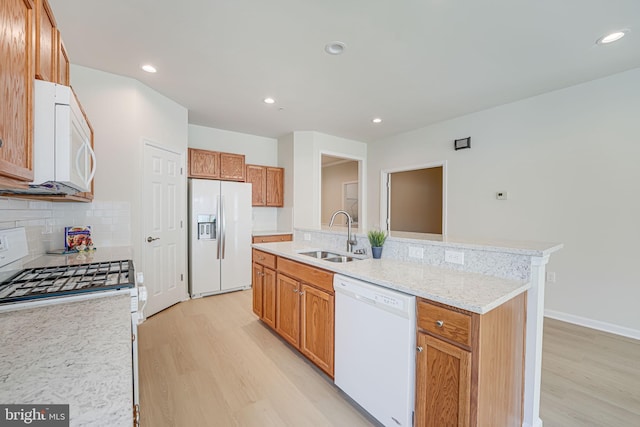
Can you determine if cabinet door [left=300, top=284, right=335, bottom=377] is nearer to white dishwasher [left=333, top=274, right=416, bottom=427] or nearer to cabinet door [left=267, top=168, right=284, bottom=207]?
white dishwasher [left=333, top=274, right=416, bottom=427]

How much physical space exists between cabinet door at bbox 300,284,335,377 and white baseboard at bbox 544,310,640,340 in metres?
3.05

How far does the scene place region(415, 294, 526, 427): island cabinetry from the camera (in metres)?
1.20

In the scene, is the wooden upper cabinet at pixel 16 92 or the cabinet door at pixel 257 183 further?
the cabinet door at pixel 257 183

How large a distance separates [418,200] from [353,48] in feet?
16.7

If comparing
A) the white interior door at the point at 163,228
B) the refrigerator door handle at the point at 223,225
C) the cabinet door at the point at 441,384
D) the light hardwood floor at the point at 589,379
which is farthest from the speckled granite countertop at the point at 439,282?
the refrigerator door handle at the point at 223,225

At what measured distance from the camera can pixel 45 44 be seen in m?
1.13

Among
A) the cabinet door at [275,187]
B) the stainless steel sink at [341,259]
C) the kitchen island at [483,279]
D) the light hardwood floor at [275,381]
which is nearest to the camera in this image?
the kitchen island at [483,279]

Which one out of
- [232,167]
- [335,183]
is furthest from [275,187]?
[335,183]

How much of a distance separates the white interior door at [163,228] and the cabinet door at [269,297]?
142 centimetres

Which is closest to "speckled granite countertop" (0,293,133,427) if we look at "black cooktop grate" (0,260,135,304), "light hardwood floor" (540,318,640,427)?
"black cooktop grate" (0,260,135,304)

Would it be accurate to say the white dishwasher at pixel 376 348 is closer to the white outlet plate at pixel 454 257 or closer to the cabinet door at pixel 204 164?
the white outlet plate at pixel 454 257

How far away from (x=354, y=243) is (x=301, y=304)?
2.39ft

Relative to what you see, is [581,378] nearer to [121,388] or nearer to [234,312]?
[121,388]

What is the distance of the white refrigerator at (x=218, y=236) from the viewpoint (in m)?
3.94
